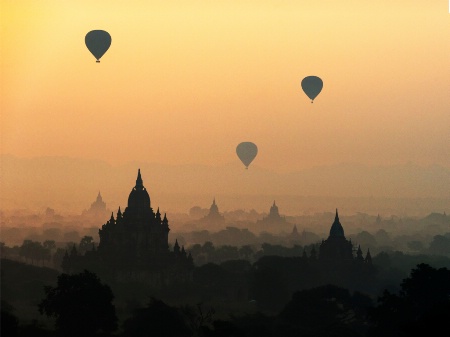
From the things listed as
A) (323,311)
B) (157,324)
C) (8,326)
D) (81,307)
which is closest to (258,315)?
(323,311)

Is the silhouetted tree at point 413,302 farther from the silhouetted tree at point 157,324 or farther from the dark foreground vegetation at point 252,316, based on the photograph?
the silhouetted tree at point 157,324

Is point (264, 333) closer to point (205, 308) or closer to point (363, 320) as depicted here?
point (363, 320)

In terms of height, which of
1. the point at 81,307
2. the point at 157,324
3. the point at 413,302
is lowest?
the point at 413,302

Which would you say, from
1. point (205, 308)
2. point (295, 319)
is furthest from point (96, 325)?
point (205, 308)

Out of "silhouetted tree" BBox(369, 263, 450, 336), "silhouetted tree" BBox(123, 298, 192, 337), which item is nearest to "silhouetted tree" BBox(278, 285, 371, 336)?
"silhouetted tree" BBox(123, 298, 192, 337)

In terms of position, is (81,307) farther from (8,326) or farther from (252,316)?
(252,316)

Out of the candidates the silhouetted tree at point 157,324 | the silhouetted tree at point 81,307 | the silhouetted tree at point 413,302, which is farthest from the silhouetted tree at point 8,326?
the silhouetted tree at point 413,302

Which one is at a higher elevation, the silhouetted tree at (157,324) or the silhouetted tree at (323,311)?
the silhouetted tree at (323,311)

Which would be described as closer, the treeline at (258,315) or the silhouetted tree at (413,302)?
the silhouetted tree at (413,302)
